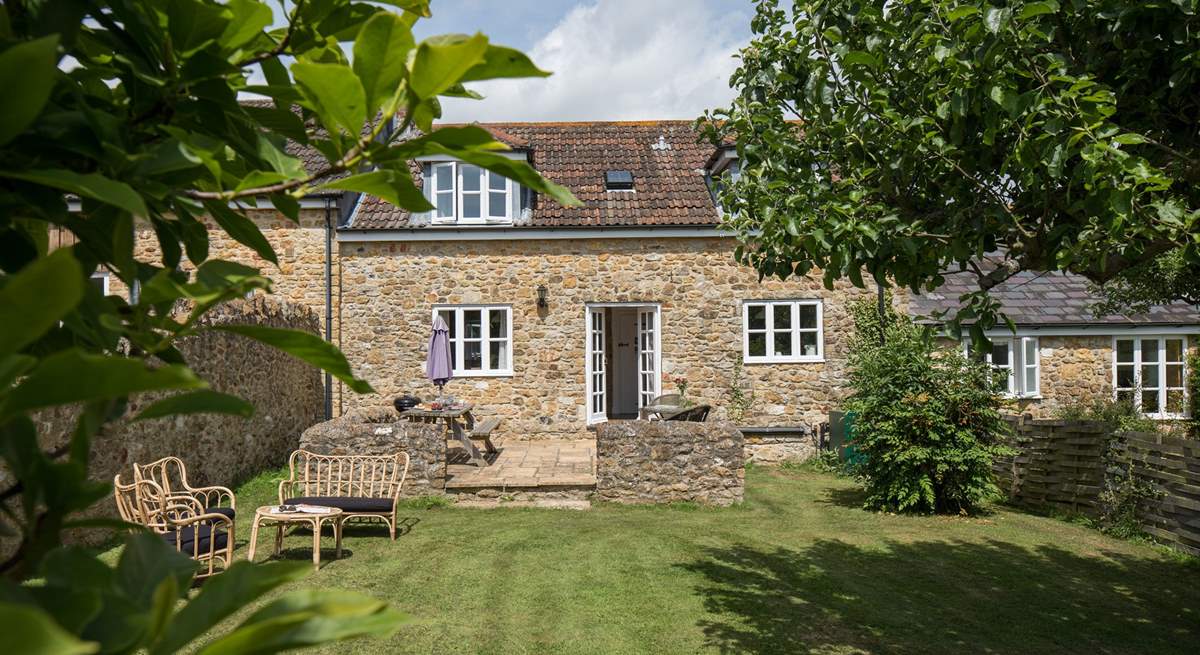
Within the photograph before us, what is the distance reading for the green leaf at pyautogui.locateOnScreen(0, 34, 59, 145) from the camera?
433mm

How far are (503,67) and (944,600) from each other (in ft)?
21.6

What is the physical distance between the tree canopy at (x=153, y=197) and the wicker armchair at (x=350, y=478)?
750 cm

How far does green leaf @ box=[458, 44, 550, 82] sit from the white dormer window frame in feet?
43.8

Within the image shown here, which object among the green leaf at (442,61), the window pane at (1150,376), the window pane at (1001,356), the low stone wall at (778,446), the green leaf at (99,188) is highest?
the green leaf at (442,61)

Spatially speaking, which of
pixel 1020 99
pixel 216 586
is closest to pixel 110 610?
pixel 216 586

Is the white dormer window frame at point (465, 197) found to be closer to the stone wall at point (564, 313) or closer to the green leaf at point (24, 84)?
the stone wall at point (564, 313)

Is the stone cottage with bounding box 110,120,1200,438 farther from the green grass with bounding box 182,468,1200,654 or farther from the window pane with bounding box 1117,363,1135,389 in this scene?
the green grass with bounding box 182,468,1200,654

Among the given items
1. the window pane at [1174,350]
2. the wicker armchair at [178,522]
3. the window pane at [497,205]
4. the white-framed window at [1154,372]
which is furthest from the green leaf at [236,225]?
the window pane at [1174,350]

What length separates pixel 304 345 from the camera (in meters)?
0.64

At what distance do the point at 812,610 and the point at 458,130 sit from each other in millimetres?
5850

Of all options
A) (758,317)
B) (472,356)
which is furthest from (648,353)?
(472,356)

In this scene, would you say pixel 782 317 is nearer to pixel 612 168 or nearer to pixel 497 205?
pixel 612 168

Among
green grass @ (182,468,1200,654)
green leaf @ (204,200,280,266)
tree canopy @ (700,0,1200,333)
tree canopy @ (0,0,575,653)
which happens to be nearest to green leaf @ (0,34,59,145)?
tree canopy @ (0,0,575,653)

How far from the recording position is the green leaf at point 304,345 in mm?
622
